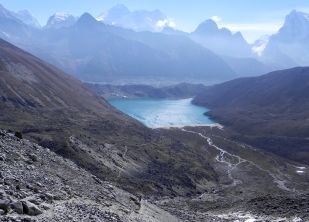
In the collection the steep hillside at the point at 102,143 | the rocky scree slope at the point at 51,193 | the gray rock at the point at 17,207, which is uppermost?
the gray rock at the point at 17,207

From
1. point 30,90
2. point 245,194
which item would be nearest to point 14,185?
point 245,194

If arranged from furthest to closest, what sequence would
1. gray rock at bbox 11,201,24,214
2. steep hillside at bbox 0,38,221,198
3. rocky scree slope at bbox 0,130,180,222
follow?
steep hillside at bbox 0,38,221,198 → rocky scree slope at bbox 0,130,180,222 → gray rock at bbox 11,201,24,214

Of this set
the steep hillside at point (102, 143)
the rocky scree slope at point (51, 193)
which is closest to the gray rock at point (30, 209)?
the rocky scree slope at point (51, 193)

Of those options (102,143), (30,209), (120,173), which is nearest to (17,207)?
(30,209)

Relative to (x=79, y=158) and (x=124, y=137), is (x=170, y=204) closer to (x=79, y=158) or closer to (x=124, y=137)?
(x=79, y=158)

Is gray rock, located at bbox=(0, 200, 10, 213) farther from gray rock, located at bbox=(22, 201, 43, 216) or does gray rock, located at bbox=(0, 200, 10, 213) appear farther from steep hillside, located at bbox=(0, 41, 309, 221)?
gray rock, located at bbox=(22, 201, 43, 216)

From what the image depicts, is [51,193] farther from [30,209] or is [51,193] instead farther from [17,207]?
[17,207]

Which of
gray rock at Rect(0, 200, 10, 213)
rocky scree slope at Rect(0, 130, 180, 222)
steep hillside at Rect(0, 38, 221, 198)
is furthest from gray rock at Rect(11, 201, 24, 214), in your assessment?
steep hillside at Rect(0, 38, 221, 198)

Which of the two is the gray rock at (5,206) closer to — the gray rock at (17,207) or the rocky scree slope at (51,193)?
the rocky scree slope at (51,193)

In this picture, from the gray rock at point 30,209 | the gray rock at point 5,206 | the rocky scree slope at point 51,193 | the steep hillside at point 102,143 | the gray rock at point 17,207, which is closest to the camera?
the gray rock at point 5,206
